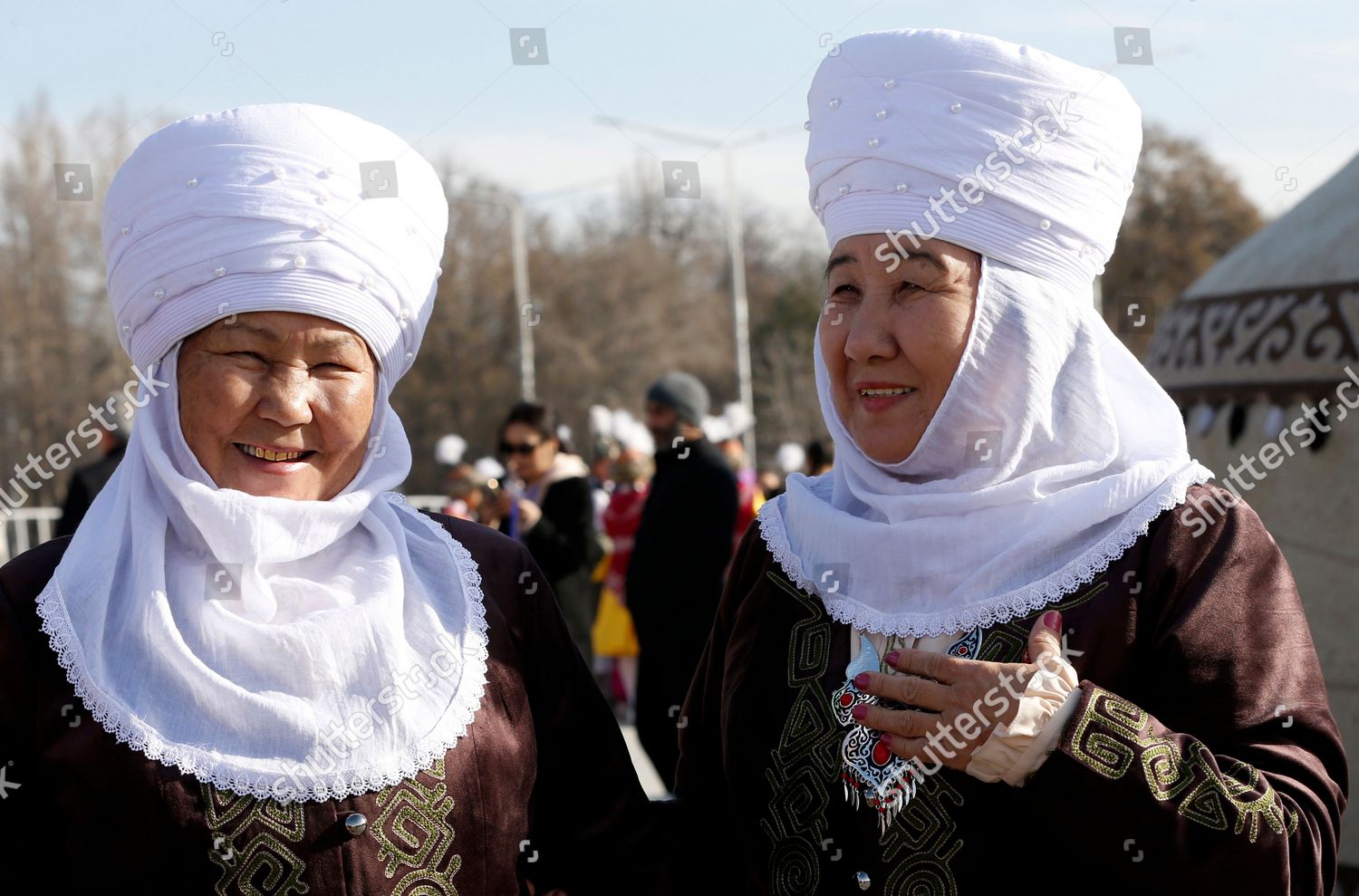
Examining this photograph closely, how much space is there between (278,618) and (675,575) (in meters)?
4.02

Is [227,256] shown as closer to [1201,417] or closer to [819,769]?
[819,769]

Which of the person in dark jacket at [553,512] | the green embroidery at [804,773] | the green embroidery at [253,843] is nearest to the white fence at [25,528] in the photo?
the person in dark jacket at [553,512]

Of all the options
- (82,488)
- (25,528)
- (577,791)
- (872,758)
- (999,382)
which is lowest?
(25,528)

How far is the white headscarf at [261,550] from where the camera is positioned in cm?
215

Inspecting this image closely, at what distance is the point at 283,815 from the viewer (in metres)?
2.13

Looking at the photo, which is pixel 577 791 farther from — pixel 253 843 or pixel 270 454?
pixel 270 454

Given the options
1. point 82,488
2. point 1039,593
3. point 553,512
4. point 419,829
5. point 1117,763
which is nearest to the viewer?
point 1117,763

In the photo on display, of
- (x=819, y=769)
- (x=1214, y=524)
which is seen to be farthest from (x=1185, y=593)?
(x=819, y=769)

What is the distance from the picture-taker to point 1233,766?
6.79 ft

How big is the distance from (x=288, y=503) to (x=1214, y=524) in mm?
1463

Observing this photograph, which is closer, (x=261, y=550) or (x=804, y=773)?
(x=261, y=550)

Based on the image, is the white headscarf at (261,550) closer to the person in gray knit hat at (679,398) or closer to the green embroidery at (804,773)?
the green embroidery at (804,773)

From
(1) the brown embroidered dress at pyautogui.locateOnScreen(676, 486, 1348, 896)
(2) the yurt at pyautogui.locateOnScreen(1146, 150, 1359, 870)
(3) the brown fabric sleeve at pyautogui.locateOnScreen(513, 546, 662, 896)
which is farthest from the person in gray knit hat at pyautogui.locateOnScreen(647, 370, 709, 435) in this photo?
(3) the brown fabric sleeve at pyautogui.locateOnScreen(513, 546, 662, 896)

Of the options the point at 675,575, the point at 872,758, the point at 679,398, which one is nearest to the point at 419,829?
the point at 872,758
